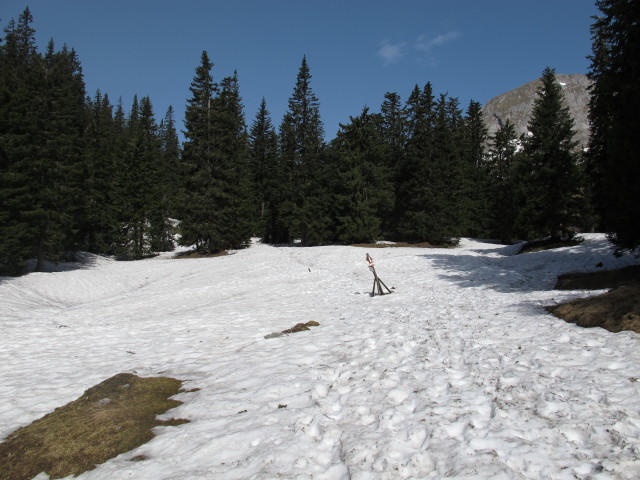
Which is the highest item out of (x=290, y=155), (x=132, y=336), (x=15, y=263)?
(x=290, y=155)

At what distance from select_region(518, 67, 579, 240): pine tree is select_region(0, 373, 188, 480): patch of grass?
3175cm

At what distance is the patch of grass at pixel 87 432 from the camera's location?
4.46 m

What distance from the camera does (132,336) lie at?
1166 cm

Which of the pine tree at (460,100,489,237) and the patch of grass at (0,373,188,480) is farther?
the pine tree at (460,100,489,237)

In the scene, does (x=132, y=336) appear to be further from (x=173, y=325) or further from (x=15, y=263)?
(x=15, y=263)

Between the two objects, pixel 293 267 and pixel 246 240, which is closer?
pixel 293 267

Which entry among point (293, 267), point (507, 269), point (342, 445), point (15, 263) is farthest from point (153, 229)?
point (342, 445)

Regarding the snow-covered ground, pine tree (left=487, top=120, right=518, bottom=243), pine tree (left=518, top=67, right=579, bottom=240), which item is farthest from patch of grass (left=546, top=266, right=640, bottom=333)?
pine tree (left=487, top=120, right=518, bottom=243)

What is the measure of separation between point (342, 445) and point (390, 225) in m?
51.4

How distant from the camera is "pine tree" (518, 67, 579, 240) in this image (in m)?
29.2

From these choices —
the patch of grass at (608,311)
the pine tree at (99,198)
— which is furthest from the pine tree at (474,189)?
the pine tree at (99,198)

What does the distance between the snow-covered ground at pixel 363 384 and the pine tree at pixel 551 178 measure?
16.9m

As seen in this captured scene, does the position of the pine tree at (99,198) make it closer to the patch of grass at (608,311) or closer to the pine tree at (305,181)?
the pine tree at (305,181)

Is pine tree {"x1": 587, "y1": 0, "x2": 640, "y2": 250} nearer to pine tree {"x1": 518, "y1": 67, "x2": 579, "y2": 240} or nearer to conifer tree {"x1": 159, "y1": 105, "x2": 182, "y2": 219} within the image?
pine tree {"x1": 518, "y1": 67, "x2": 579, "y2": 240}
